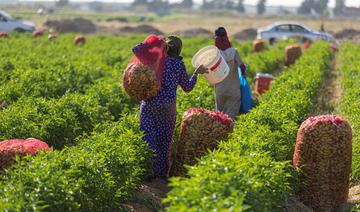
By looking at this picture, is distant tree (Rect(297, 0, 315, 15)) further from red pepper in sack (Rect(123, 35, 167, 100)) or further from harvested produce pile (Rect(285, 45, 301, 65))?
red pepper in sack (Rect(123, 35, 167, 100))

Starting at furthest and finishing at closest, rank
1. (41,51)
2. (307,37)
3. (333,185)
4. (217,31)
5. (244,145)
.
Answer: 1. (307,37)
2. (41,51)
3. (217,31)
4. (333,185)
5. (244,145)

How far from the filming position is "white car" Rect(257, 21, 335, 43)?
1375 inches

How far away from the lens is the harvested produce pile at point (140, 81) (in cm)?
698

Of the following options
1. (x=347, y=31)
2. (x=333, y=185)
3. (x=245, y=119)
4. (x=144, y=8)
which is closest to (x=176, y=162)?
(x=245, y=119)

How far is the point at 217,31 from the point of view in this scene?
9.18m

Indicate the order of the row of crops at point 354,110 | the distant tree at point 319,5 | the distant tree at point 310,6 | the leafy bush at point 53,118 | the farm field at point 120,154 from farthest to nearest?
1. the distant tree at point 310,6
2. the distant tree at point 319,5
3. the leafy bush at point 53,118
4. the row of crops at point 354,110
5. the farm field at point 120,154

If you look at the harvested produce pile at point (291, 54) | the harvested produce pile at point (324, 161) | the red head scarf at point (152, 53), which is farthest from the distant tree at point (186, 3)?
the harvested produce pile at point (324, 161)

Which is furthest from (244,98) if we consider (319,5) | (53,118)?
(319,5)

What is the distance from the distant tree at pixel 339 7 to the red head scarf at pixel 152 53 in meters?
122

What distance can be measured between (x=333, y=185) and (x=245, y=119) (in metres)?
1.47

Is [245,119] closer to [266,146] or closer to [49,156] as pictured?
[266,146]

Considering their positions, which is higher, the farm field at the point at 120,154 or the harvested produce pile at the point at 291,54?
the farm field at the point at 120,154

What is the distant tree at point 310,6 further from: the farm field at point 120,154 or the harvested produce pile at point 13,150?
the harvested produce pile at point 13,150

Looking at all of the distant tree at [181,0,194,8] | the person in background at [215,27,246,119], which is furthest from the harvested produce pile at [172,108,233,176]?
the distant tree at [181,0,194,8]
